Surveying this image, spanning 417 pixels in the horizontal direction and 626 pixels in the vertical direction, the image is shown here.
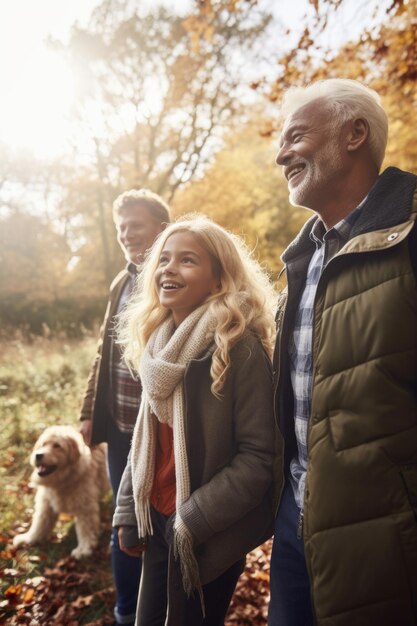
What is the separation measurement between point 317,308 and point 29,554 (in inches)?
156

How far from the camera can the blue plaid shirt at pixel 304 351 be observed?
5.70ft

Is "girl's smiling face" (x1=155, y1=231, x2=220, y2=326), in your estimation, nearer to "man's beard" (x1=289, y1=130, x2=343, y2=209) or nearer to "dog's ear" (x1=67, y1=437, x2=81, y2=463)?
"man's beard" (x1=289, y1=130, x2=343, y2=209)

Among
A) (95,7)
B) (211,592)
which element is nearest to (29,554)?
(211,592)

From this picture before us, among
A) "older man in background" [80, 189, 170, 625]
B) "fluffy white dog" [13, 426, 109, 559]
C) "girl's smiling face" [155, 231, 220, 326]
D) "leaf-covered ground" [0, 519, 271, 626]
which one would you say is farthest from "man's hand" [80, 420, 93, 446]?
"girl's smiling face" [155, 231, 220, 326]

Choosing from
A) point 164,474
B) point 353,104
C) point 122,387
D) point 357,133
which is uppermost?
point 353,104

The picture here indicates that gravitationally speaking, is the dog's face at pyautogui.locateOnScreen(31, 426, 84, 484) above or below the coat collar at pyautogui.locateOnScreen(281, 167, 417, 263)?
below

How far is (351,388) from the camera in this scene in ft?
4.58

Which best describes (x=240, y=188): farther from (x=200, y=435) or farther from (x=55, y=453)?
(x=200, y=435)

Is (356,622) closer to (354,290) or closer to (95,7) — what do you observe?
(354,290)

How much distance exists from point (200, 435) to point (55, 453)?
2.69 metres

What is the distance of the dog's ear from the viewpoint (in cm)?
416

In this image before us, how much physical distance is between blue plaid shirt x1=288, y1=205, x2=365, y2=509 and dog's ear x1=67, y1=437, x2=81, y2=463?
9.71 ft

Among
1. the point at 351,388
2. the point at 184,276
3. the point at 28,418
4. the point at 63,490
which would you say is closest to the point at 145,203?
the point at 184,276

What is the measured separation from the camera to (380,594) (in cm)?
133
